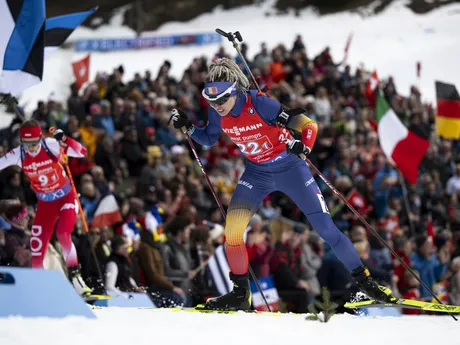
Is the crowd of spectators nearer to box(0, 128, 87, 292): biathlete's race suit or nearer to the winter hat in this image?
box(0, 128, 87, 292): biathlete's race suit

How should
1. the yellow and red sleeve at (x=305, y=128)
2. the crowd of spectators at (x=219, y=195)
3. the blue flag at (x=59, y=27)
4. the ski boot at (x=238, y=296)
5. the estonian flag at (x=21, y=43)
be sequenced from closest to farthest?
1. the yellow and red sleeve at (x=305, y=128)
2. the ski boot at (x=238, y=296)
3. the estonian flag at (x=21, y=43)
4. the crowd of spectators at (x=219, y=195)
5. the blue flag at (x=59, y=27)

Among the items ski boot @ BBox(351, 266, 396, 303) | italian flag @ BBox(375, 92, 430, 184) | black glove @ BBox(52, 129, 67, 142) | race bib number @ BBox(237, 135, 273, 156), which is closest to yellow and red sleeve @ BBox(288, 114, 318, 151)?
race bib number @ BBox(237, 135, 273, 156)

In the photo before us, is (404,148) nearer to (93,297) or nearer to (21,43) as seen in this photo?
(93,297)

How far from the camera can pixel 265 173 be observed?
7301 mm

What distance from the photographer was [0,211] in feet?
30.3

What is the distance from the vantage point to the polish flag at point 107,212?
10.4m

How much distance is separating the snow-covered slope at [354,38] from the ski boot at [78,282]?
11.7 meters

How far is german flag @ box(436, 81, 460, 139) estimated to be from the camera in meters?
13.8

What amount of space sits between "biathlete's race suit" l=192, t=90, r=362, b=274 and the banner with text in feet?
45.5

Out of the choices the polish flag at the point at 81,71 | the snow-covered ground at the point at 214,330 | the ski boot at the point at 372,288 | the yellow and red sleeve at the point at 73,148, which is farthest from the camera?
the polish flag at the point at 81,71

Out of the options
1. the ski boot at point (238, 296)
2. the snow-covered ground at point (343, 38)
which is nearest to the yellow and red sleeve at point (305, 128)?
the ski boot at point (238, 296)

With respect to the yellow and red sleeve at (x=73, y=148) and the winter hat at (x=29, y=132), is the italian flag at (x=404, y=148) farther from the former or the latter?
the winter hat at (x=29, y=132)

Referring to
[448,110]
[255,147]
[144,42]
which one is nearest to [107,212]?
[255,147]

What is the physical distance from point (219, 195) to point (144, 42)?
391 inches
